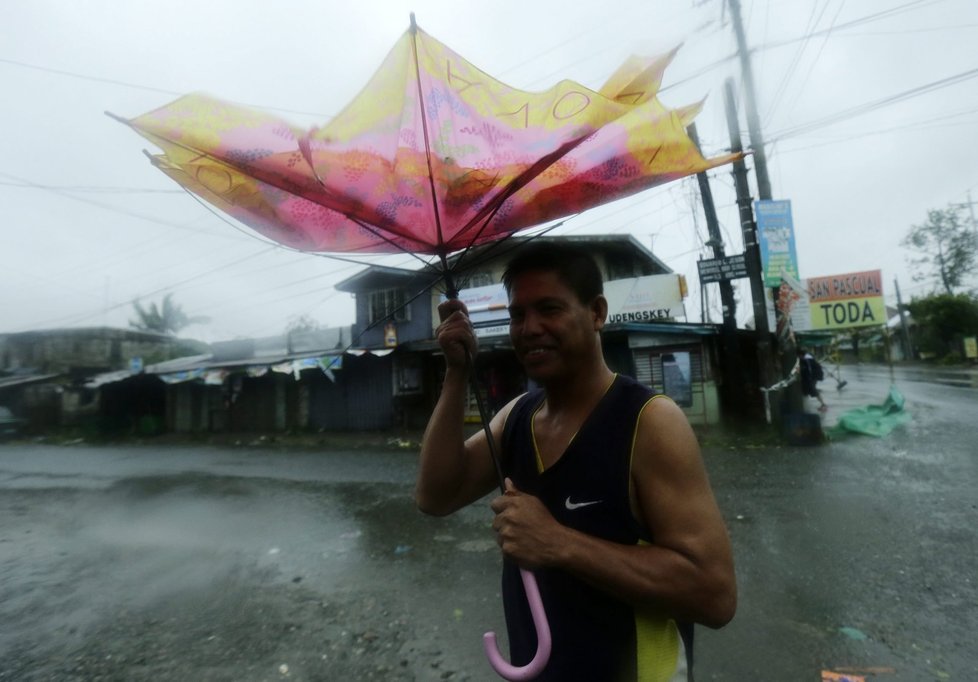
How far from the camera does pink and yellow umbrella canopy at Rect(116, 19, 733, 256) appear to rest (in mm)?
1200

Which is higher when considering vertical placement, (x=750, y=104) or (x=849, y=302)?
(x=750, y=104)

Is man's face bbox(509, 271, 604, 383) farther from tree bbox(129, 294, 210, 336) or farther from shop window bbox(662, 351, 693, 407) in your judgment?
tree bbox(129, 294, 210, 336)

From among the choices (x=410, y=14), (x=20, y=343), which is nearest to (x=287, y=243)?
(x=410, y=14)

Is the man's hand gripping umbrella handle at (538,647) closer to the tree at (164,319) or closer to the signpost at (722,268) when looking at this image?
the signpost at (722,268)

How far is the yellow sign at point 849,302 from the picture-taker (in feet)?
33.7

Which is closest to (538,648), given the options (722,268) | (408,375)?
(722,268)

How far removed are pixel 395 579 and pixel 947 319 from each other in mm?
40747

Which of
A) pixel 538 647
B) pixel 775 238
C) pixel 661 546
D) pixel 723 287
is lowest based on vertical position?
pixel 538 647

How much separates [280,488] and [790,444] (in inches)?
376

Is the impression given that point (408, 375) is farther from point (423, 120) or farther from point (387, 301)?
point (423, 120)

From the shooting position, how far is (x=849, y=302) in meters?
10.5

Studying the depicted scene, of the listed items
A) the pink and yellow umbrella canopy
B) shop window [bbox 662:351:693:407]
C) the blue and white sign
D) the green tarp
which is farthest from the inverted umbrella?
shop window [bbox 662:351:693:407]

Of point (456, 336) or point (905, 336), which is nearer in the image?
point (456, 336)

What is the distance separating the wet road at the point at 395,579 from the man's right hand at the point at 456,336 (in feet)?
Result: 7.85
